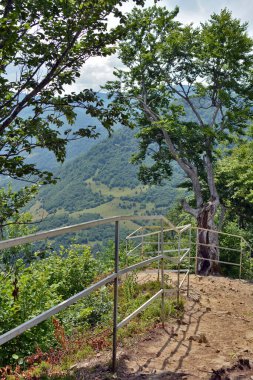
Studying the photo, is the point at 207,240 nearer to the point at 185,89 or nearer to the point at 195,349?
the point at 185,89

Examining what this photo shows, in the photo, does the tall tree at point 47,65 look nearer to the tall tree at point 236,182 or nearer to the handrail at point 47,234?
the handrail at point 47,234

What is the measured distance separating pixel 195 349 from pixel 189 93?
17840mm

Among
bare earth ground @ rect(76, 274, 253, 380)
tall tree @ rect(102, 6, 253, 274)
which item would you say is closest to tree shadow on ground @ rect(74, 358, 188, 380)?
bare earth ground @ rect(76, 274, 253, 380)

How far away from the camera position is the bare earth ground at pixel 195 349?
12.8 feet

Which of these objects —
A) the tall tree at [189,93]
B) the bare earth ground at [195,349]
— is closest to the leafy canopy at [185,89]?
the tall tree at [189,93]

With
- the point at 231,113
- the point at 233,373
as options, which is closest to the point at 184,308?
the point at 233,373

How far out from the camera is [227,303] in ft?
26.8

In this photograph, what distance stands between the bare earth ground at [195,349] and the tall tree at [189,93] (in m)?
11.4

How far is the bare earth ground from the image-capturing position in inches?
153

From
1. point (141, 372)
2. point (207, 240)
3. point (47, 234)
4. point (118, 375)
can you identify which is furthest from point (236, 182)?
point (47, 234)

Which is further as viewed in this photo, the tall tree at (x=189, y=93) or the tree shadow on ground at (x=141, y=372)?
the tall tree at (x=189, y=93)

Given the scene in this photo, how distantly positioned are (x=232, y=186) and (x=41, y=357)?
17663 mm

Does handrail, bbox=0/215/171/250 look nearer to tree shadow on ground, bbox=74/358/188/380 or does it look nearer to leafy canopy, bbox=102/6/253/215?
tree shadow on ground, bbox=74/358/188/380

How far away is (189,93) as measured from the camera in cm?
2112
